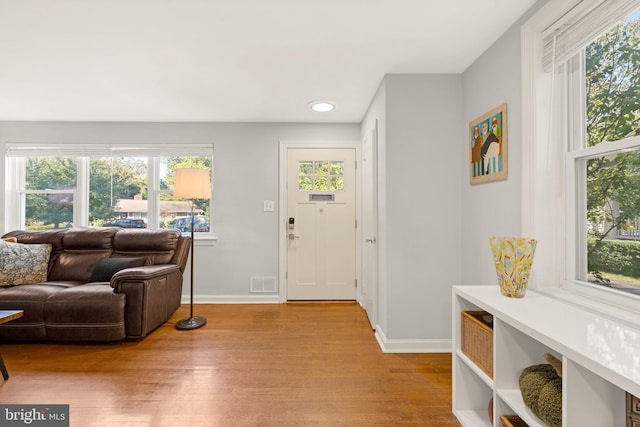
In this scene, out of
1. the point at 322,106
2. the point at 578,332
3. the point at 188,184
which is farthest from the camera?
the point at 322,106

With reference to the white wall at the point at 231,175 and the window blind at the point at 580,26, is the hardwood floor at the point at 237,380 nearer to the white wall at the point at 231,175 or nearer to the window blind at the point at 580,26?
the white wall at the point at 231,175

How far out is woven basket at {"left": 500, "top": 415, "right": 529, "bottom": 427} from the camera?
1.35 metres

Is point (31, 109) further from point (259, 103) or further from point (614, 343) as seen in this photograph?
point (614, 343)

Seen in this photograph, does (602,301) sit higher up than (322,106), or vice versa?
(322,106)

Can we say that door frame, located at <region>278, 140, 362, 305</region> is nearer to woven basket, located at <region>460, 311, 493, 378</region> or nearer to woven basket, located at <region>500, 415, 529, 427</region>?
woven basket, located at <region>460, 311, 493, 378</region>

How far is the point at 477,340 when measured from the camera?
1.61m

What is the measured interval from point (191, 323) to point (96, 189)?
7.34ft

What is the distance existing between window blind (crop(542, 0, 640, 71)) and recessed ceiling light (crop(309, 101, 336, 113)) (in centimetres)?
196

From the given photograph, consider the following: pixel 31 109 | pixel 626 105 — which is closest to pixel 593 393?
pixel 626 105

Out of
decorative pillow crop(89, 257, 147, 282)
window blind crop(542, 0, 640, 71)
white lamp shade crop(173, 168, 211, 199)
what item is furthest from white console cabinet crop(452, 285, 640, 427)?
decorative pillow crop(89, 257, 147, 282)

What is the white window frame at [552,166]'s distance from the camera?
1636 millimetres

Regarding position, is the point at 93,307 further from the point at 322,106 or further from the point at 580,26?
the point at 580,26

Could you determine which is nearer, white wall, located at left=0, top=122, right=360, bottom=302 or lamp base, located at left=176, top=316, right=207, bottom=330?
lamp base, located at left=176, top=316, right=207, bottom=330

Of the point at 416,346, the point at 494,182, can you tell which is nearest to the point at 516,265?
the point at 494,182
